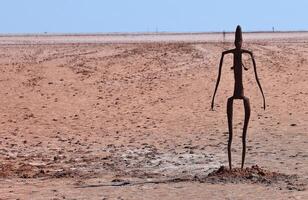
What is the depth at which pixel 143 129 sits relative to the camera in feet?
48.6

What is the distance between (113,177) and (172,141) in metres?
3.39

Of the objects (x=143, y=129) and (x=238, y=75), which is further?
(x=143, y=129)

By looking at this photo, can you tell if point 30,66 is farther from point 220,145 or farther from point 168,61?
point 220,145

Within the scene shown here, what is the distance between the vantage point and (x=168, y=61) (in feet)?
87.4

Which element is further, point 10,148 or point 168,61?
point 168,61

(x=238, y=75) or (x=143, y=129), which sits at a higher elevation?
(x=238, y=75)

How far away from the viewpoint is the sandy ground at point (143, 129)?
30.8 ft

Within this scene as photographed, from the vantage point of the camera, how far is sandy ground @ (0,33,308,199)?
9383mm

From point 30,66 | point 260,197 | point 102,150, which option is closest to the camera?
point 260,197

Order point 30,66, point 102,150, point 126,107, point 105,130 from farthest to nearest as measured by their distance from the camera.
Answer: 1. point 30,66
2. point 126,107
3. point 105,130
4. point 102,150

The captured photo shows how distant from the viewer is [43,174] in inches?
408

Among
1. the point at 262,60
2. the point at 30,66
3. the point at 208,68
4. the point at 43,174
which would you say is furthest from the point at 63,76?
the point at 43,174

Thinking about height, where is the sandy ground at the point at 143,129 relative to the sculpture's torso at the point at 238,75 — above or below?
below

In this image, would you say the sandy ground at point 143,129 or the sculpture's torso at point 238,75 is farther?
the sculpture's torso at point 238,75
